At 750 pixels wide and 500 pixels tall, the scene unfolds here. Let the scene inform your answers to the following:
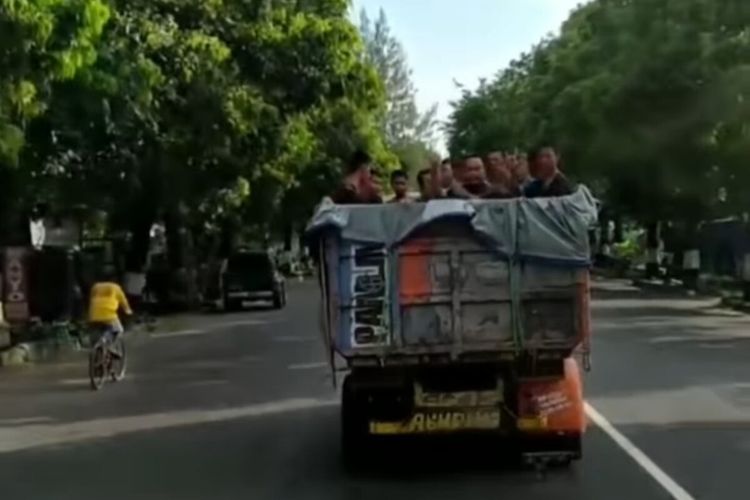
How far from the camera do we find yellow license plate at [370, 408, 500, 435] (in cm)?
1355

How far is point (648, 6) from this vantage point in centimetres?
4934

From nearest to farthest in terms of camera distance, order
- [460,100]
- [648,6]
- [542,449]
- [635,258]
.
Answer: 1. [542,449]
2. [648,6]
3. [635,258]
4. [460,100]

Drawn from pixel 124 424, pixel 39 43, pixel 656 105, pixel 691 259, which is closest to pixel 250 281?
pixel 656 105

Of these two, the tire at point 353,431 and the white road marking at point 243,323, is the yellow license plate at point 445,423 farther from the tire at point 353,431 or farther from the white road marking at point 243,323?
the white road marking at point 243,323

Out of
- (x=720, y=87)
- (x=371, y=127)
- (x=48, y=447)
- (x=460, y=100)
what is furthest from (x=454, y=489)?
(x=460, y=100)

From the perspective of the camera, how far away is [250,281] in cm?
5316

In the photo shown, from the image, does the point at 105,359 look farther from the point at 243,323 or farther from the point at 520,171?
the point at 243,323

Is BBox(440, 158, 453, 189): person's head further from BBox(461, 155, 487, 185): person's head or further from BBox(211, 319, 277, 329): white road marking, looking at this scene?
BBox(211, 319, 277, 329): white road marking

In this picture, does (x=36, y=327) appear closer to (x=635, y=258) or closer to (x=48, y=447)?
(x=48, y=447)

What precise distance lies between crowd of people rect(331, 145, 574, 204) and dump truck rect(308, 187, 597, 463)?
2.12 ft

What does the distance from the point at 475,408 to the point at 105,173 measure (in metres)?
28.0

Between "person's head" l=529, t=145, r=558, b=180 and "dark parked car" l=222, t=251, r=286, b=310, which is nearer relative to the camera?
"person's head" l=529, t=145, r=558, b=180

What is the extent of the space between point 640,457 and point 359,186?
3.32 meters

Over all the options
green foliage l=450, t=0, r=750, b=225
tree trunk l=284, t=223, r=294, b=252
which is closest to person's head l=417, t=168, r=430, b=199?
green foliage l=450, t=0, r=750, b=225
